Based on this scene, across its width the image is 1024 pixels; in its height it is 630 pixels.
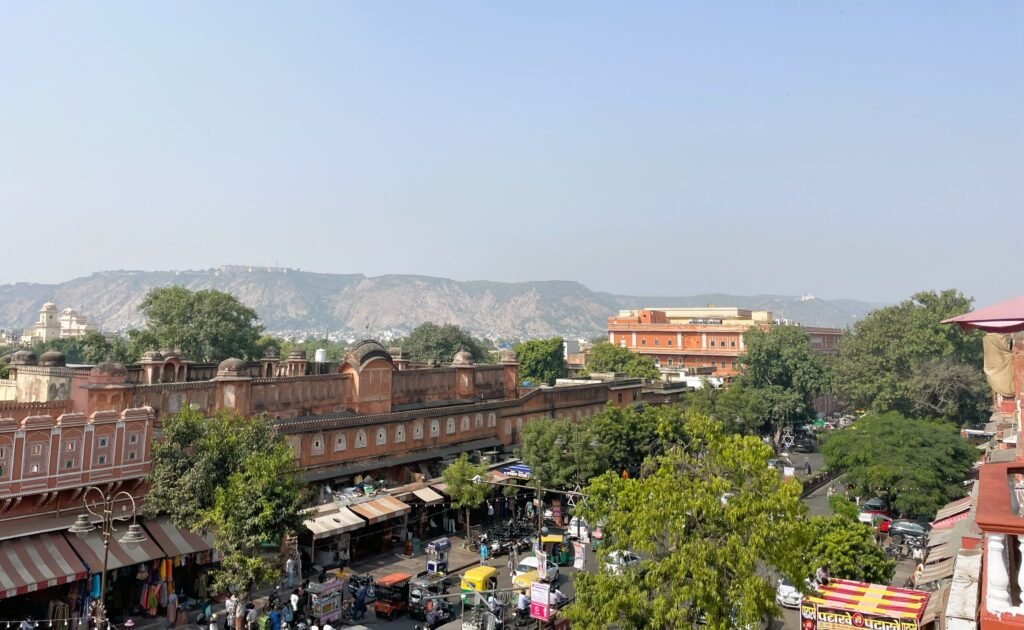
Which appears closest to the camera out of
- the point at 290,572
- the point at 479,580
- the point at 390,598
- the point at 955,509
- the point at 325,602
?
the point at 325,602

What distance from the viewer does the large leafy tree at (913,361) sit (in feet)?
181

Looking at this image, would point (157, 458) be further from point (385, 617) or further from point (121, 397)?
point (385, 617)

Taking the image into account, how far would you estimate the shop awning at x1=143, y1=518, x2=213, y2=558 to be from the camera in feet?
76.8

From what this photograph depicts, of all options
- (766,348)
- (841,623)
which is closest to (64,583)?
(841,623)

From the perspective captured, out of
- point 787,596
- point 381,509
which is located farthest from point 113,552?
point 787,596

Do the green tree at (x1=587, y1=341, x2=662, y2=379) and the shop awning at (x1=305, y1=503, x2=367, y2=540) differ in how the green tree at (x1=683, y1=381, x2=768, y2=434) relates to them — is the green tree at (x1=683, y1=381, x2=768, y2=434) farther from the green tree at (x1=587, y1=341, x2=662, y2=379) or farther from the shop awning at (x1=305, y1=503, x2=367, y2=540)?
the shop awning at (x1=305, y1=503, x2=367, y2=540)

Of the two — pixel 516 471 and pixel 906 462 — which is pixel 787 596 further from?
pixel 906 462

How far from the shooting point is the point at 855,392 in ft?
194

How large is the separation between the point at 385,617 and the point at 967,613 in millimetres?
17527

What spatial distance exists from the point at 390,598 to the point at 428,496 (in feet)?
29.8

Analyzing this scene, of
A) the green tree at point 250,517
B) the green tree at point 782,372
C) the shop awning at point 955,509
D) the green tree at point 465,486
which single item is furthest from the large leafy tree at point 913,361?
the green tree at point 250,517

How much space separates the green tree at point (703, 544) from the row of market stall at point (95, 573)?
1450cm

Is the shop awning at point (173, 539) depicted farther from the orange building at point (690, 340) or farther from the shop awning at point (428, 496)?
the orange building at point (690, 340)

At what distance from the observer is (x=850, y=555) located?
76.1 ft
